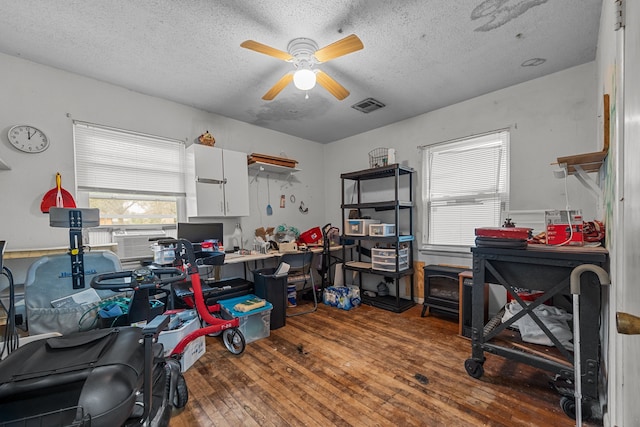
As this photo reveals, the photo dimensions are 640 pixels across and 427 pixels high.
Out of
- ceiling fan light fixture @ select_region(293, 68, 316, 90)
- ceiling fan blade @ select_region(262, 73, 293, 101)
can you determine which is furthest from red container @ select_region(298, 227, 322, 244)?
ceiling fan light fixture @ select_region(293, 68, 316, 90)

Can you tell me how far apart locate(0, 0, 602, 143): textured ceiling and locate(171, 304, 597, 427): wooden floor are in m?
2.69

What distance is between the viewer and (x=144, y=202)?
312 cm

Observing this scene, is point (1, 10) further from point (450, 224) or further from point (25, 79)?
point (450, 224)

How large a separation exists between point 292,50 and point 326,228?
2.91 meters

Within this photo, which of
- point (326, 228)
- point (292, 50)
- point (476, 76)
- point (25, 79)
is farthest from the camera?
point (326, 228)

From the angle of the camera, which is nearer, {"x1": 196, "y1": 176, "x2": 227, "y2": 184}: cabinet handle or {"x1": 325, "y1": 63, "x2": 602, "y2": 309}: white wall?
{"x1": 325, "y1": 63, "x2": 602, "y2": 309}: white wall

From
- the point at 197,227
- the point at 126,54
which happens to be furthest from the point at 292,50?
the point at 197,227

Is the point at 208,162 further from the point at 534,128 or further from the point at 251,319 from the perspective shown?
the point at 534,128

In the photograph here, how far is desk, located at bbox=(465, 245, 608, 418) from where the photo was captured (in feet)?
5.08

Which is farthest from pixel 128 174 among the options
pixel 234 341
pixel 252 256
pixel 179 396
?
pixel 179 396

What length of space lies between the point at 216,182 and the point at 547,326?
3573 mm

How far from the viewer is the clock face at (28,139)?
7.71ft

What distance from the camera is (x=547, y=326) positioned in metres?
1.96

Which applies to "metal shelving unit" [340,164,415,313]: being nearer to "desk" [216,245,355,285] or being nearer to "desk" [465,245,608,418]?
"desk" [216,245,355,285]
